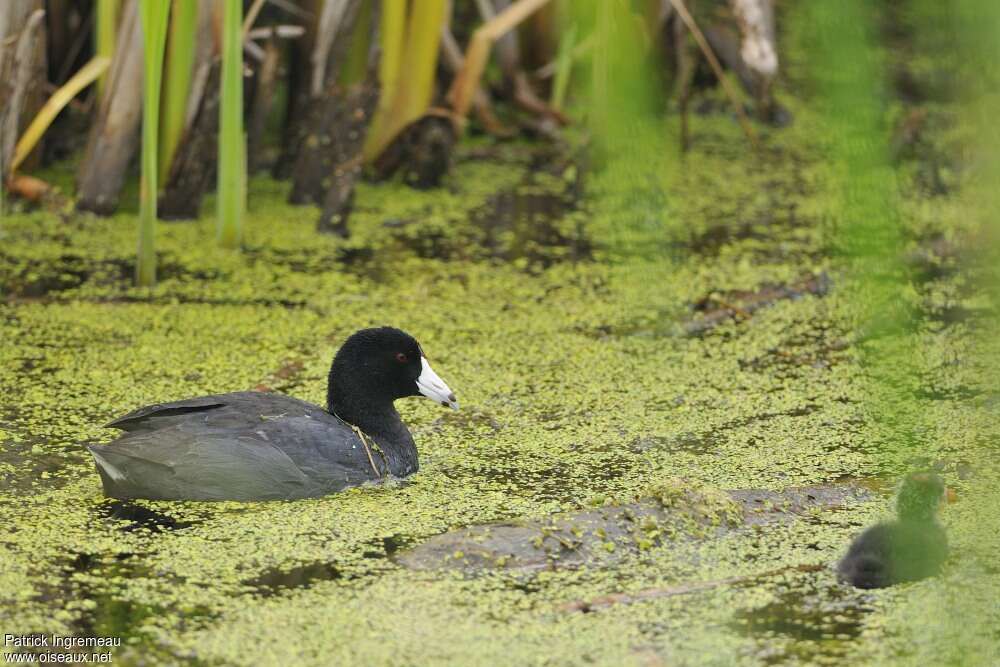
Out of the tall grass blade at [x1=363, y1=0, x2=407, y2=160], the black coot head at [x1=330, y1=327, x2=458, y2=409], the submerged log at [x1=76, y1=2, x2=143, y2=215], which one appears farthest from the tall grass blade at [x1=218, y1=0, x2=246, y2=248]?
the black coot head at [x1=330, y1=327, x2=458, y2=409]

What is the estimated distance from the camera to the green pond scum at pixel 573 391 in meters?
2.82

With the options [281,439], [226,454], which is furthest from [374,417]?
[226,454]

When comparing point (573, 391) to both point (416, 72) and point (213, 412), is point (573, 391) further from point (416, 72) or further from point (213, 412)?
point (416, 72)

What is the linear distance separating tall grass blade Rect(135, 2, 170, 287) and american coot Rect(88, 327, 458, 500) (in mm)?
1087

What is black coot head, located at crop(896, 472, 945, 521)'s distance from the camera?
3.18 meters

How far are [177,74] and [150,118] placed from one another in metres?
0.75

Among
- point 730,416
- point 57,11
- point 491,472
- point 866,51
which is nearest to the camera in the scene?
point 866,51

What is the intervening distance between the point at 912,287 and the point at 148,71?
Result: 262cm

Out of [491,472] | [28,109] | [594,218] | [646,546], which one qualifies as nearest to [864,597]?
[646,546]

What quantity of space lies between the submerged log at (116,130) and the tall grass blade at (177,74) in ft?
0.33

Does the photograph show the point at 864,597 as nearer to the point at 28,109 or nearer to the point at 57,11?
the point at 28,109

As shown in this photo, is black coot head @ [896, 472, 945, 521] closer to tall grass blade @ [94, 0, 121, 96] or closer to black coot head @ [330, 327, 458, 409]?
black coot head @ [330, 327, 458, 409]

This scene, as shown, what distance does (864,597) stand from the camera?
3.06m

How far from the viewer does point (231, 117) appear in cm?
470
